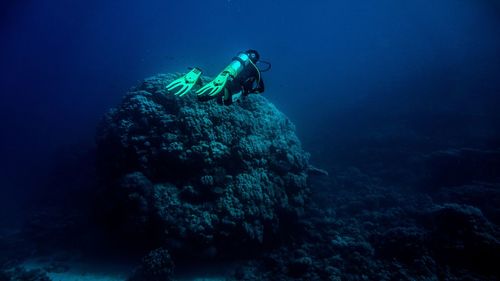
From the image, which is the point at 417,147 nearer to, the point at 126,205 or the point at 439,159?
the point at 439,159

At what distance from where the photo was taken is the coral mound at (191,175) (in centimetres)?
678

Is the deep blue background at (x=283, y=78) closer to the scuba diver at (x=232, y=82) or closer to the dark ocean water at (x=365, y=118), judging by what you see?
the dark ocean water at (x=365, y=118)

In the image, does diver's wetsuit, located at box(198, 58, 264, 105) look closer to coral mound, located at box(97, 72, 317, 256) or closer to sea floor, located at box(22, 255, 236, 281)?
coral mound, located at box(97, 72, 317, 256)

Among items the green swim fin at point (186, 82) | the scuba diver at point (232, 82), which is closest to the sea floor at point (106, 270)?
the scuba diver at point (232, 82)

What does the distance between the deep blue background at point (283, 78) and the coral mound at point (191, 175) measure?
8402 mm

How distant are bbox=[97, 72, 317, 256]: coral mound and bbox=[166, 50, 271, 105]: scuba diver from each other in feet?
5.96

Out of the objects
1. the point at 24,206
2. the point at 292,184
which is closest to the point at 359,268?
the point at 292,184

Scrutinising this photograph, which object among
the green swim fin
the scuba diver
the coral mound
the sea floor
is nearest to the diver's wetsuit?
the scuba diver

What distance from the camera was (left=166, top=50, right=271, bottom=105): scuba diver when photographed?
→ 508 centimetres

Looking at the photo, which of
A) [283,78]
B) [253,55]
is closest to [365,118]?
[253,55]

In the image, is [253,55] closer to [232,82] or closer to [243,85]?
[243,85]

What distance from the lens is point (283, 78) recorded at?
2039 inches

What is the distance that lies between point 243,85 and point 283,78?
157 feet

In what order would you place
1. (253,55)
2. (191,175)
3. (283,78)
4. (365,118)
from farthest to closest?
(283,78), (365,118), (191,175), (253,55)
